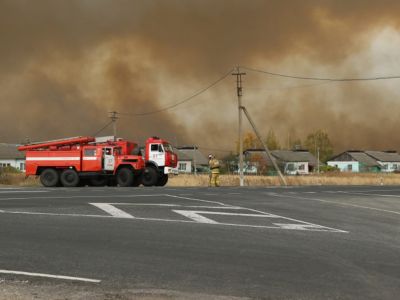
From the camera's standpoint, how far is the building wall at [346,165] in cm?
13288

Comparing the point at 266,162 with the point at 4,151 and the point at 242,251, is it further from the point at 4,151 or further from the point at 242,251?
the point at 242,251

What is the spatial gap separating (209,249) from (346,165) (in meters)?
132

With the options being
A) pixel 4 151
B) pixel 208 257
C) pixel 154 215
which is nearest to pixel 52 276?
pixel 208 257

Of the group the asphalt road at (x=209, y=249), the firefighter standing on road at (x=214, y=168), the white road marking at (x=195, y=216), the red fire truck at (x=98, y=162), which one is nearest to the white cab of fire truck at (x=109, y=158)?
the red fire truck at (x=98, y=162)

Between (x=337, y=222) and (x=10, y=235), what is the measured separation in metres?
6.79

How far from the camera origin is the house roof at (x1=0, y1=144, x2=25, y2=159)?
90562mm

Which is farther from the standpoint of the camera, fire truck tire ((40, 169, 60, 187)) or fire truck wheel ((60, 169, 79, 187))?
fire truck tire ((40, 169, 60, 187))

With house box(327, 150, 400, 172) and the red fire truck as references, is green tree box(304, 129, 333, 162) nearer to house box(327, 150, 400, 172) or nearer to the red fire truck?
house box(327, 150, 400, 172)

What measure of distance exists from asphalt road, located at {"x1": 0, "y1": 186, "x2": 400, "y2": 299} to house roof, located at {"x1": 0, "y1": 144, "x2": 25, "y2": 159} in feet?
266

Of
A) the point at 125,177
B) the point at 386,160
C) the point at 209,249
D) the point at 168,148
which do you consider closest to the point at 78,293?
the point at 209,249

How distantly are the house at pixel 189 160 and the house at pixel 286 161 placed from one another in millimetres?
9739

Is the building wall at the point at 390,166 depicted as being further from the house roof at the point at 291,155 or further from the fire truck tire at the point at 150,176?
the fire truck tire at the point at 150,176

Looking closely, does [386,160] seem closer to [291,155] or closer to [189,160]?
[291,155]

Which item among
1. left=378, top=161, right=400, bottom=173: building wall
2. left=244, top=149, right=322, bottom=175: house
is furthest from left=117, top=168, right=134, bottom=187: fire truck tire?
left=378, top=161, right=400, bottom=173: building wall
